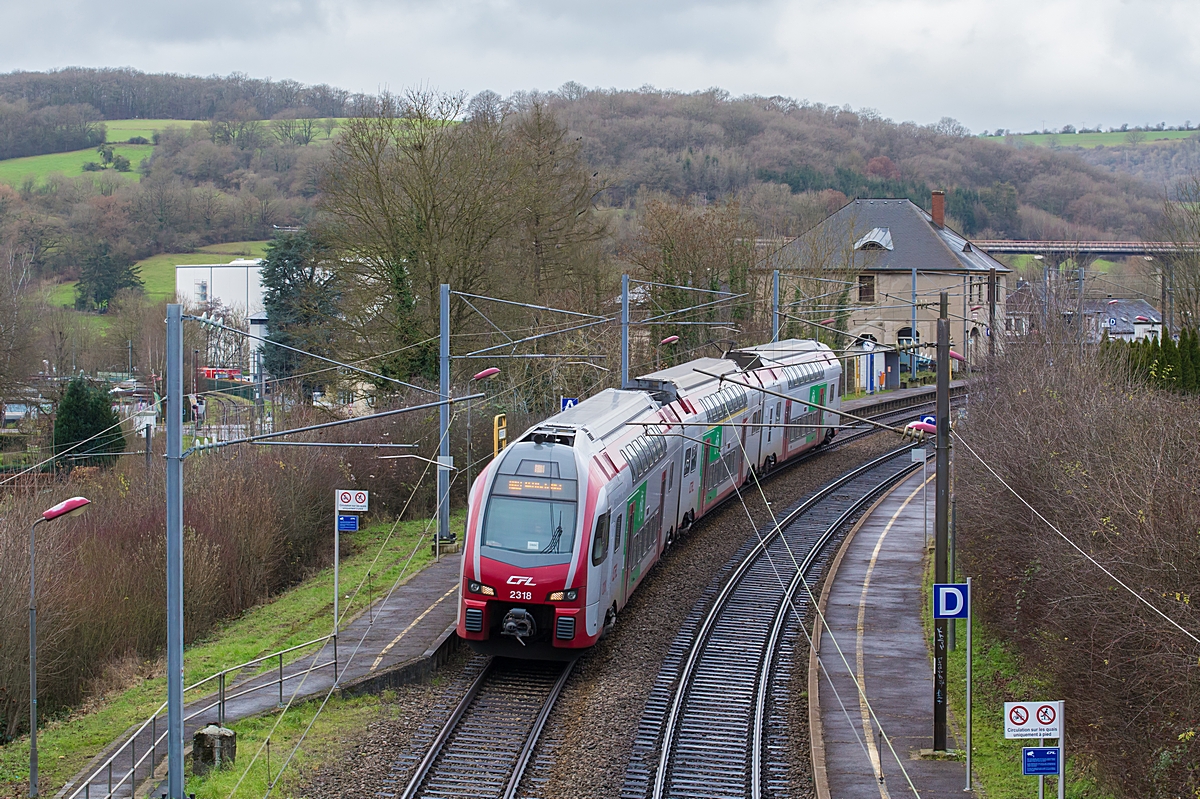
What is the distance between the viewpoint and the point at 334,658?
63.4ft

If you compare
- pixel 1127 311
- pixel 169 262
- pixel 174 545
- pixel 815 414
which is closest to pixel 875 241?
pixel 1127 311

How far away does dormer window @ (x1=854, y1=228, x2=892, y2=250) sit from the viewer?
69250mm

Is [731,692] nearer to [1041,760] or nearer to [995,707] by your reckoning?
[995,707]

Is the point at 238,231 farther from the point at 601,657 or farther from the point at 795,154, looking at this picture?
the point at 601,657

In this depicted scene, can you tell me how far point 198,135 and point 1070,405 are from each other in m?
129

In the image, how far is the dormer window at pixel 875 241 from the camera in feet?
227

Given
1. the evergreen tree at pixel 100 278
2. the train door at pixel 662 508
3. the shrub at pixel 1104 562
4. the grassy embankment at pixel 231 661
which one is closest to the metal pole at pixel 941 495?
the shrub at pixel 1104 562

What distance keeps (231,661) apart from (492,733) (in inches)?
269

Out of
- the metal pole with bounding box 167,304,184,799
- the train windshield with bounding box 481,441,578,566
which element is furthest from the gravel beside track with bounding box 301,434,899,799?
the train windshield with bounding box 481,441,578,566

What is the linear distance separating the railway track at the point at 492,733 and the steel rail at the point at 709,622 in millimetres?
1828

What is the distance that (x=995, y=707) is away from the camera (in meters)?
18.3

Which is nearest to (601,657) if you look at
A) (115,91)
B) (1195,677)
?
(1195,677)

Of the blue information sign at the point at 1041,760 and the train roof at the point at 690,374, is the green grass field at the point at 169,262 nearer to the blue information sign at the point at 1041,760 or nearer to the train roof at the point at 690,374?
the train roof at the point at 690,374

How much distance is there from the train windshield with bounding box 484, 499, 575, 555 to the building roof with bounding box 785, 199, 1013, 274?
161 ft
